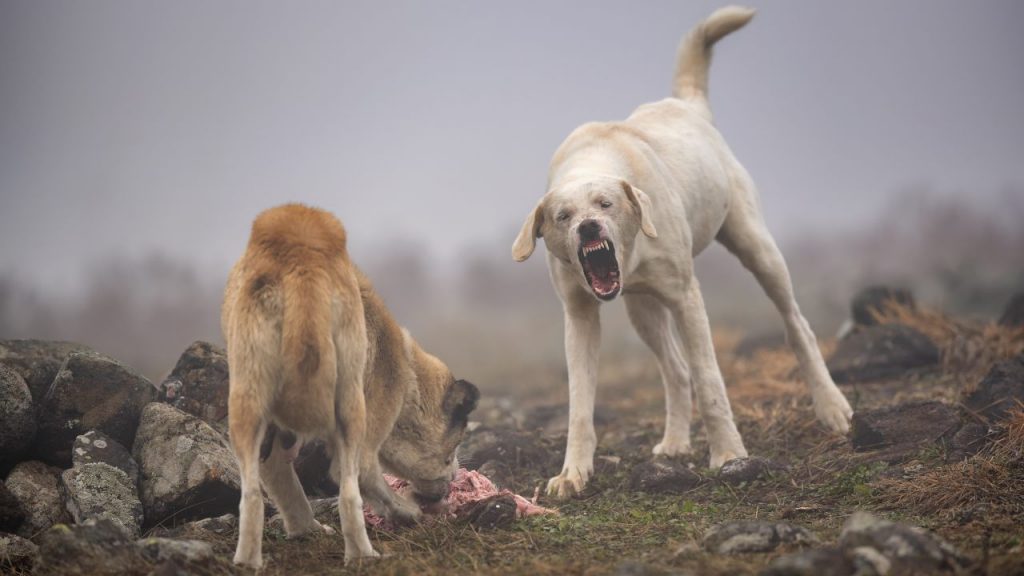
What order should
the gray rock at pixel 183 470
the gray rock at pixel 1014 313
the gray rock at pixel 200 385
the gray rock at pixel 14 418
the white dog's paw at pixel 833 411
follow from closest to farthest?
the gray rock at pixel 183 470 < the gray rock at pixel 14 418 < the gray rock at pixel 200 385 < the white dog's paw at pixel 833 411 < the gray rock at pixel 1014 313

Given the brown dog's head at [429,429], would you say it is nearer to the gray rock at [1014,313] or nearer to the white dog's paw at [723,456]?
the white dog's paw at [723,456]

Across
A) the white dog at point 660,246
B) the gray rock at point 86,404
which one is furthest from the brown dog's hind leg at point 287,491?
the white dog at point 660,246

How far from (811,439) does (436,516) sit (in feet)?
11.7

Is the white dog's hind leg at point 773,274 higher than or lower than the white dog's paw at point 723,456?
higher

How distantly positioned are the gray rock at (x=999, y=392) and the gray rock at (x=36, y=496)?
19.8 feet

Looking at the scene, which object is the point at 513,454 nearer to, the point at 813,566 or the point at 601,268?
the point at 601,268

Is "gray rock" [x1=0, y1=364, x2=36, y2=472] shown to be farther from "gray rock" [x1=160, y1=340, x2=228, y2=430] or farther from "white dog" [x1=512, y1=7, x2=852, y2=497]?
"white dog" [x1=512, y1=7, x2=852, y2=497]

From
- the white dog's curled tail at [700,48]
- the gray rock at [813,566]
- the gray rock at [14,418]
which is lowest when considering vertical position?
the gray rock at [813,566]

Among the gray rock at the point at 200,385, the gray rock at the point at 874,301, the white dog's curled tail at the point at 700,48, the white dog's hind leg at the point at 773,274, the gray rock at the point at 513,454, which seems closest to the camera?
the gray rock at the point at 200,385

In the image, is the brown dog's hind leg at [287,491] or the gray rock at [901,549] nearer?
the gray rock at [901,549]

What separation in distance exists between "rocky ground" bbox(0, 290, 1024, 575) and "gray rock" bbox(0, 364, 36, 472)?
1 cm

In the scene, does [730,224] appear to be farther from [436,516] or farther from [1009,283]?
[1009,283]

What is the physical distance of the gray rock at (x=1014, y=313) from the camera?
11.4 m

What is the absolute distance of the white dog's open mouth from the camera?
6602 mm
